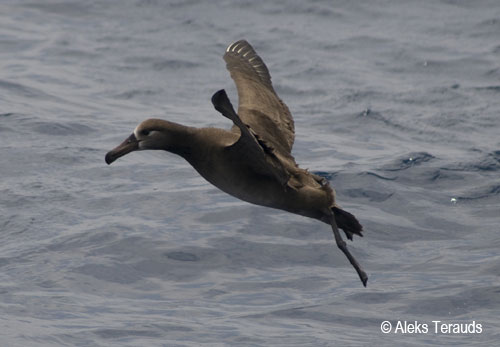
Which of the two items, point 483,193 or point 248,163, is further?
point 483,193

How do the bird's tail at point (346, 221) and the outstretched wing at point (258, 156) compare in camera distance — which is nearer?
the outstretched wing at point (258, 156)

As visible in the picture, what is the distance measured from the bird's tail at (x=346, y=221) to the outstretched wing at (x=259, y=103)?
2.30 ft

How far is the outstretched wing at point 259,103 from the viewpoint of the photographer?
9.66 meters

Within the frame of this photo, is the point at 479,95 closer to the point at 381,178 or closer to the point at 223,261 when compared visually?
the point at 381,178

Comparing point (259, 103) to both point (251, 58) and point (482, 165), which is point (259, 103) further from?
point (482, 165)

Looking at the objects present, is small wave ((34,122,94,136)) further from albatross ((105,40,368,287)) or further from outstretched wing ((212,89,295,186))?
outstretched wing ((212,89,295,186))

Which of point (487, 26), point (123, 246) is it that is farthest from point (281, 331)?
point (487, 26)

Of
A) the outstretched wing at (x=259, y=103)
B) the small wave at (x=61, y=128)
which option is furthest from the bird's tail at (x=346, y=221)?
the small wave at (x=61, y=128)

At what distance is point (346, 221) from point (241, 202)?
15.5ft

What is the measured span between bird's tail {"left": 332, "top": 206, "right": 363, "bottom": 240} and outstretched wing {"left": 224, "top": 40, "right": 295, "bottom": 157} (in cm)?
70

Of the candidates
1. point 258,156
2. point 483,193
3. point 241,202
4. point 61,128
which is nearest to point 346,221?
point 258,156

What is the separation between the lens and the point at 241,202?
14.2 metres

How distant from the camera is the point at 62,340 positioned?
10.6 meters

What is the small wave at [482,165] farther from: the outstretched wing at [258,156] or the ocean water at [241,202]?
the outstretched wing at [258,156]
